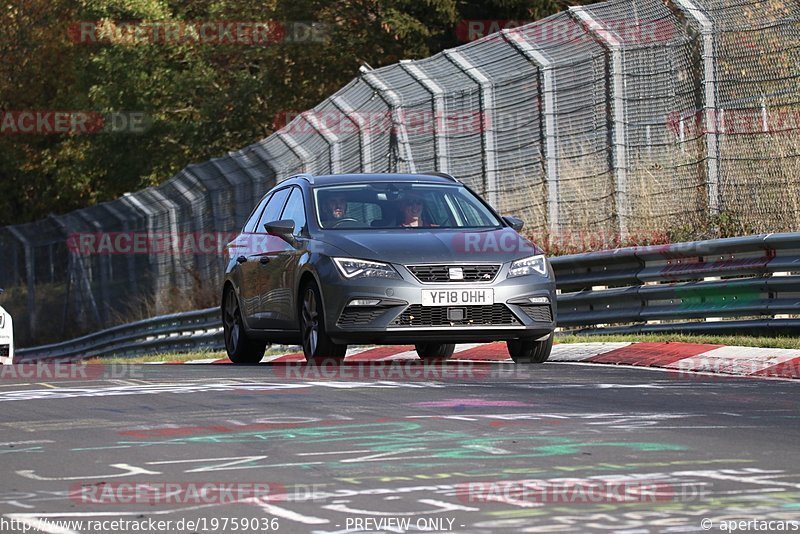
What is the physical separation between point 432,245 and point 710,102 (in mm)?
4574

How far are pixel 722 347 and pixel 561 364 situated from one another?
1.34m

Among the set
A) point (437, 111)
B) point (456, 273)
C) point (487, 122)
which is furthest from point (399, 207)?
point (437, 111)

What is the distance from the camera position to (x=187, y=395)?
37.7 feet

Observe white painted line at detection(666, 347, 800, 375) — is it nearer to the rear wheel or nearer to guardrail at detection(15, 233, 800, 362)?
guardrail at detection(15, 233, 800, 362)

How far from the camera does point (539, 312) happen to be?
45.5ft

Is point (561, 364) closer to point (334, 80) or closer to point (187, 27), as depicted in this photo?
point (334, 80)

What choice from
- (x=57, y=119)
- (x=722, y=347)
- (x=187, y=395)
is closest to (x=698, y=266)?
(x=722, y=347)

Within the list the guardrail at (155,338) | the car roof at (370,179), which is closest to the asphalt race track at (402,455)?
the car roof at (370,179)

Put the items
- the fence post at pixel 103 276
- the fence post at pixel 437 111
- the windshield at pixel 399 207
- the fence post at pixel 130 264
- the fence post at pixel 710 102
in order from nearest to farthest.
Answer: the windshield at pixel 399 207 → the fence post at pixel 710 102 → the fence post at pixel 437 111 → the fence post at pixel 130 264 → the fence post at pixel 103 276

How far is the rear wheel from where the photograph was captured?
14.4 meters

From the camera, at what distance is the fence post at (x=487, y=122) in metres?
20.7

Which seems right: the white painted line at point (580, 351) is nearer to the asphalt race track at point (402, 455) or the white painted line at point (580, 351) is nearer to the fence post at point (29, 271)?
the asphalt race track at point (402, 455)

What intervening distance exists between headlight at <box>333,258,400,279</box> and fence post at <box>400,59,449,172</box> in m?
7.90

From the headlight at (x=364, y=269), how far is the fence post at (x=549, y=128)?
6.24 metres
